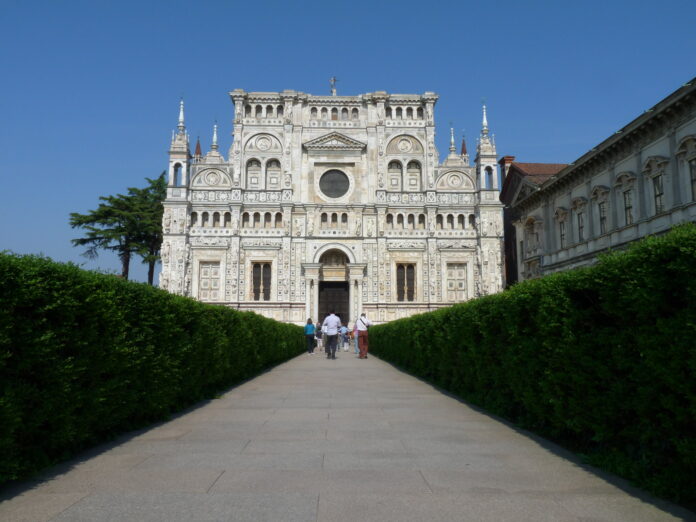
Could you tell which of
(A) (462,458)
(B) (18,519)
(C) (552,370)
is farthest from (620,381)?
(B) (18,519)

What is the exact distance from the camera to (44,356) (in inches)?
219

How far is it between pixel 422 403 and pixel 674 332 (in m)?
6.64

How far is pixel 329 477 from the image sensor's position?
213 inches

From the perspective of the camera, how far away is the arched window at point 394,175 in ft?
148

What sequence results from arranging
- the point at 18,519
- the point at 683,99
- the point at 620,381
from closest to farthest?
the point at 18,519, the point at 620,381, the point at 683,99

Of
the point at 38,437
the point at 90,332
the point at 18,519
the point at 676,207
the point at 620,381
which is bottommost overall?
the point at 18,519

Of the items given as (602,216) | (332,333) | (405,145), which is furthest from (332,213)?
(602,216)

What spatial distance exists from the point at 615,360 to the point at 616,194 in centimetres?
2307

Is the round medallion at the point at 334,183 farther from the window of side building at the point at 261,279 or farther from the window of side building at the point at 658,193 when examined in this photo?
the window of side building at the point at 658,193

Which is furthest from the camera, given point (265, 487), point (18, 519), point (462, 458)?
point (462, 458)

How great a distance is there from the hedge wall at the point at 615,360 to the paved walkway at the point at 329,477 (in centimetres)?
36

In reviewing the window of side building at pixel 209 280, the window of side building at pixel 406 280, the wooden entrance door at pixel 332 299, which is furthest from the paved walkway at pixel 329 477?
the wooden entrance door at pixel 332 299

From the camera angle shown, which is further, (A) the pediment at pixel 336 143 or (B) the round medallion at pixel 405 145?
(B) the round medallion at pixel 405 145

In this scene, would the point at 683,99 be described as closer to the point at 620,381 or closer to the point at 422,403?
the point at 422,403
